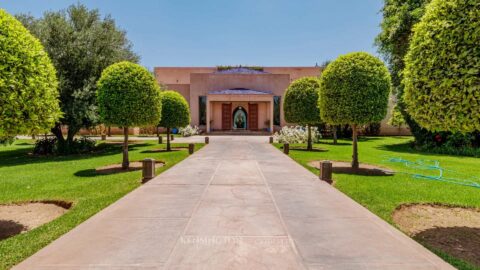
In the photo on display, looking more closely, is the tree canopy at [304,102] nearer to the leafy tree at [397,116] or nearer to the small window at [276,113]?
the leafy tree at [397,116]

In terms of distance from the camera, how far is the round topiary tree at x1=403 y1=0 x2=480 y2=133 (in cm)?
462

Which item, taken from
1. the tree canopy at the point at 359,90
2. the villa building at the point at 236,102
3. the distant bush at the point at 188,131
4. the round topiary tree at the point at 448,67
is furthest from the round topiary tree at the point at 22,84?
the villa building at the point at 236,102

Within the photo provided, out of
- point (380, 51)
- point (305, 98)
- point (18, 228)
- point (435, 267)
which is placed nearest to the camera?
point (435, 267)

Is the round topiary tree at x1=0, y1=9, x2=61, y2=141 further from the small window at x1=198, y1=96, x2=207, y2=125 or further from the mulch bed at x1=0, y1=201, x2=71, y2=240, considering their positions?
the small window at x1=198, y1=96, x2=207, y2=125

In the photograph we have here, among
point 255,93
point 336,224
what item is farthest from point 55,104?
point 255,93

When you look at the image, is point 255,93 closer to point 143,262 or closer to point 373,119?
point 373,119

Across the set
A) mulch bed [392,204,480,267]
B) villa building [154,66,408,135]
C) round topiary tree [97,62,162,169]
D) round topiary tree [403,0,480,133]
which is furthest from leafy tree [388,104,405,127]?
round topiary tree [403,0,480,133]

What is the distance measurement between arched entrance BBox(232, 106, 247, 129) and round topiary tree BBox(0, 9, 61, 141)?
118ft

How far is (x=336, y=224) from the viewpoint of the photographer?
530cm

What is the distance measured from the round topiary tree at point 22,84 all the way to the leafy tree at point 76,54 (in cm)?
1301

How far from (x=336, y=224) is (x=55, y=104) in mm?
6237

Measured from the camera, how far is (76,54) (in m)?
19.0

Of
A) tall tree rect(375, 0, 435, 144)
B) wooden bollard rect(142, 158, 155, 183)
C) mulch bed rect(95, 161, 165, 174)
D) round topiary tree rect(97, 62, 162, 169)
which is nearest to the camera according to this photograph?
wooden bollard rect(142, 158, 155, 183)

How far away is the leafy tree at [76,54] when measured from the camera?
18234 mm
